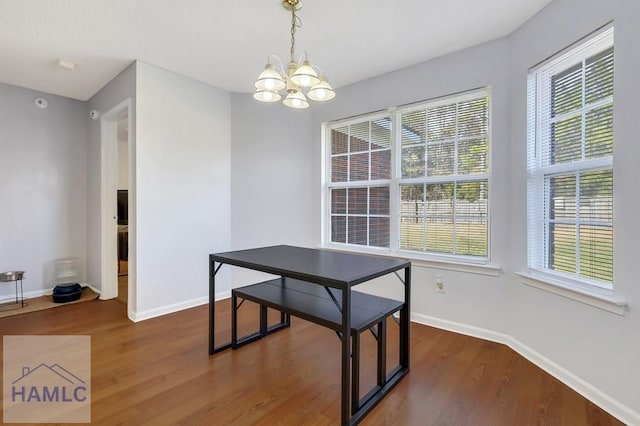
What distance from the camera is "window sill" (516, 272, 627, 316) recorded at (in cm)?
173

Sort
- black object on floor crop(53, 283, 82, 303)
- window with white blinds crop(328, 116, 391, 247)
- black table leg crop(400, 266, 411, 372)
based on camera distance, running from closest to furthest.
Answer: black table leg crop(400, 266, 411, 372) → window with white blinds crop(328, 116, 391, 247) → black object on floor crop(53, 283, 82, 303)

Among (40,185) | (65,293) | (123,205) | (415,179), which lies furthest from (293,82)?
(123,205)

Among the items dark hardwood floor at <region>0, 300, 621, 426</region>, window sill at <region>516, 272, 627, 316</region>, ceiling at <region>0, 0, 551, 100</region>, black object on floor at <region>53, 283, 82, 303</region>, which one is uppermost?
ceiling at <region>0, 0, 551, 100</region>

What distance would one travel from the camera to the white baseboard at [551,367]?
1697 millimetres

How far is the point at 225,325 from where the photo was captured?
2.96 meters

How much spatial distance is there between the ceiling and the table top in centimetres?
178

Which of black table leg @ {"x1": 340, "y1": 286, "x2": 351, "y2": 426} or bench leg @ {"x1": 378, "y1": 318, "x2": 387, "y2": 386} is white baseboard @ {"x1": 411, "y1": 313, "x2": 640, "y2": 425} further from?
black table leg @ {"x1": 340, "y1": 286, "x2": 351, "y2": 426}

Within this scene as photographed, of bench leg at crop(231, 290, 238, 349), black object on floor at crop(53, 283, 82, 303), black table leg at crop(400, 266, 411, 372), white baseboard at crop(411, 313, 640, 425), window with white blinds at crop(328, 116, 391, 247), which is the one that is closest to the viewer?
white baseboard at crop(411, 313, 640, 425)

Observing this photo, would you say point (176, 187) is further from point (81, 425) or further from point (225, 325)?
point (81, 425)

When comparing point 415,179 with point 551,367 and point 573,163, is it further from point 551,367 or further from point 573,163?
point 551,367

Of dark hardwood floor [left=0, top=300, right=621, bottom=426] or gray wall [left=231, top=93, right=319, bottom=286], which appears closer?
dark hardwood floor [left=0, top=300, right=621, bottom=426]

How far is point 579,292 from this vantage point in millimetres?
1941

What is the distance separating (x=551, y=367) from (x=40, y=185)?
561 centimetres

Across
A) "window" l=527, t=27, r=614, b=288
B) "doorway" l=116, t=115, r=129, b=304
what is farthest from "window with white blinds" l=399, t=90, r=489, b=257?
"doorway" l=116, t=115, r=129, b=304
